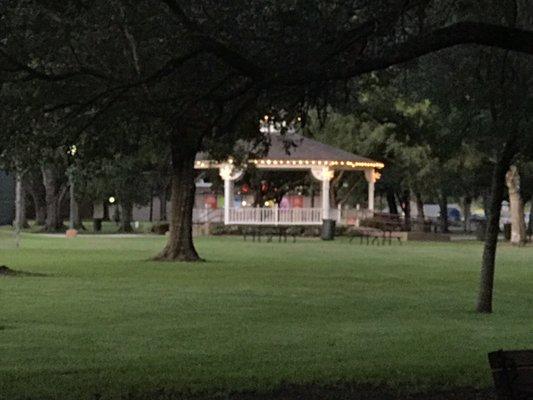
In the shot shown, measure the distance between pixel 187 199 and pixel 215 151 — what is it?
426cm

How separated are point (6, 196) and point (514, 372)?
7113 centimetres

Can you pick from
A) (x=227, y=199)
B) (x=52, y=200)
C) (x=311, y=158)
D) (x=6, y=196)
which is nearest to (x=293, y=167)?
(x=311, y=158)

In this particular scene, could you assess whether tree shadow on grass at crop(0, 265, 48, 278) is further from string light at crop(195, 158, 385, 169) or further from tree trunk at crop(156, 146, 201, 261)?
string light at crop(195, 158, 385, 169)

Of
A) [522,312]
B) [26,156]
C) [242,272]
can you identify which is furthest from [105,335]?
[242,272]

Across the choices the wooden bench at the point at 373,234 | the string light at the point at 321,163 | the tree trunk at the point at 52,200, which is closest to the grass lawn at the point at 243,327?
the wooden bench at the point at 373,234

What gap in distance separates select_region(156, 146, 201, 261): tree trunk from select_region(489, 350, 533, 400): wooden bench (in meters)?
33.3

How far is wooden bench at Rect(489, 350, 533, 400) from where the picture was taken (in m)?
8.67

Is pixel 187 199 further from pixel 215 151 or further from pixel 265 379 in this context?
pixel 265 379

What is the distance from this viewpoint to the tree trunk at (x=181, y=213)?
42156 mm

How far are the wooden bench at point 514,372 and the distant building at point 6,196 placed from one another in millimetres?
60830

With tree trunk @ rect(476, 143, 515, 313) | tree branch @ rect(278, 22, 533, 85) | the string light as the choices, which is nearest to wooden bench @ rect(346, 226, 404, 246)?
the string light

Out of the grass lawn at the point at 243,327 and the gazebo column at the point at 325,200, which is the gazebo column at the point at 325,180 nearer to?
the gazebo column at the point at 325,200

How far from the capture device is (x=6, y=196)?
254 ft

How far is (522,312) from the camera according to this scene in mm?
23219
